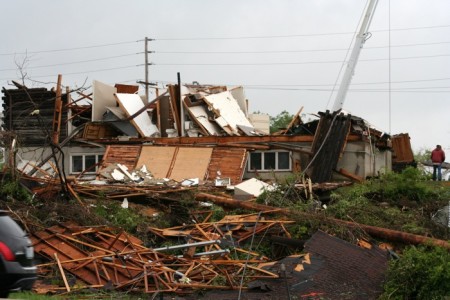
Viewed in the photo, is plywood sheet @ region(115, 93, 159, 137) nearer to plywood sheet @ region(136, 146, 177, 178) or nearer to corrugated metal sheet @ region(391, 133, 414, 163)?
plywood sheet @ region(136, 146, 177, 178)

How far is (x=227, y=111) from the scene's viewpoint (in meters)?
27.7

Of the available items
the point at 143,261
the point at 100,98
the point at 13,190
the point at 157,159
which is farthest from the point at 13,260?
the point at 100,98

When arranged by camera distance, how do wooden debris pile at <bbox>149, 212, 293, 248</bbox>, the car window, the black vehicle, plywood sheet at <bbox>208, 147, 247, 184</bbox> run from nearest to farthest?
the black vehicle < the car window < wooden debris pile at <bbox>149, 212, 293, 248</bbox> < plywood sheet at <bbox>208, 147, 247, 184</bbox>

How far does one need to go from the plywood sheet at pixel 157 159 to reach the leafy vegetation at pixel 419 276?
12.1 m

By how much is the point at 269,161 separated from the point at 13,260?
1760 cm

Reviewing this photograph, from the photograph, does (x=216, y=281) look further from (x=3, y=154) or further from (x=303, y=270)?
(x=3, y=154)

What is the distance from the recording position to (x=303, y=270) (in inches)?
575

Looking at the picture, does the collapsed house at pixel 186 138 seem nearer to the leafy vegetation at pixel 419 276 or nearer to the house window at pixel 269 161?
the house window at pixel 269 161

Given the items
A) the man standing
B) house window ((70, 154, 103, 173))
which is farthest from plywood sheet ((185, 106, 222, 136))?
the man standing

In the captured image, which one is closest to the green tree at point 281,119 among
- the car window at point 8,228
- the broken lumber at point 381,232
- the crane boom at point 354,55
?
the crane boom at point 354,55

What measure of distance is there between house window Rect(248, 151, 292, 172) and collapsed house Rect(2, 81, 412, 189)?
0.04m

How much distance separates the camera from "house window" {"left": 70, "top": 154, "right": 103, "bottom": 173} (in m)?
27.7

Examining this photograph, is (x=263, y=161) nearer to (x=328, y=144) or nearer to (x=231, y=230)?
(x=328, y=144)

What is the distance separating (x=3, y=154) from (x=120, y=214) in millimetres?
6579
